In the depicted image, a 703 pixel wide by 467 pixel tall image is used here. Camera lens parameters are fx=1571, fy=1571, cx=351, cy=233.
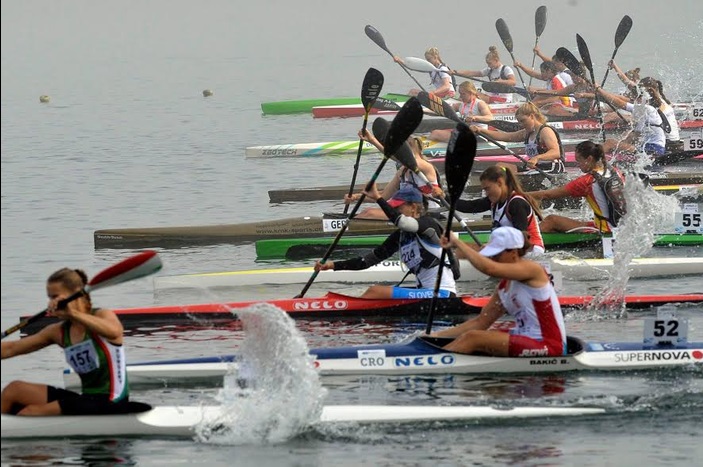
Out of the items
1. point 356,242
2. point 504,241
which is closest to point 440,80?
point 356,242

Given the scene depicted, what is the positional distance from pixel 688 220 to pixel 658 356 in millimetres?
6719

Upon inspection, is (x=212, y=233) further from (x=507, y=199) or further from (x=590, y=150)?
(x=507, y=199)

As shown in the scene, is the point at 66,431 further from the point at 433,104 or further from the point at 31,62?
the point at 31,62

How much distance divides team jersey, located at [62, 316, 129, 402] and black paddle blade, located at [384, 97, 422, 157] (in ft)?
15.8

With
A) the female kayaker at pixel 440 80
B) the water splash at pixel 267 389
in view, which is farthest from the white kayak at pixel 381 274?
the female kayaker at pixel 440 80

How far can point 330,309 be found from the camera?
15.9 m

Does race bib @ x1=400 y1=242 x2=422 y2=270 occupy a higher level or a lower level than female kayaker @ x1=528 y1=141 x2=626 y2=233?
lower

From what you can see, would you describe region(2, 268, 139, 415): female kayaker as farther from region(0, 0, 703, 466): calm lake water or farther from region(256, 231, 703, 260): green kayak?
region(256, 231, 703, 260): green kayak

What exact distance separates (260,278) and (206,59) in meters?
47.6

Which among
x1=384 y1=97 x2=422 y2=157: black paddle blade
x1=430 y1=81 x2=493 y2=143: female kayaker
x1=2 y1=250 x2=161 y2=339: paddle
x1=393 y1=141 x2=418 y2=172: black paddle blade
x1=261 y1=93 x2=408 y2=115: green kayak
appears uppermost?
x1=261 y1=93 x2=408 y2=115: green kayak

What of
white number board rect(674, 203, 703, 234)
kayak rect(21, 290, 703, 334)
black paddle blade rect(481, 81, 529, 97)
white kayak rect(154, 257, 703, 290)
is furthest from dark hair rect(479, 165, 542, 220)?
black paddle blade rect(481, 81, 529, 97)

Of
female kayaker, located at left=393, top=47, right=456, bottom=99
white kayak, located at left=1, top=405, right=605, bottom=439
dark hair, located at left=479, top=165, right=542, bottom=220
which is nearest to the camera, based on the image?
white kayak, located at left=1, top=405, right=605, bottom=439

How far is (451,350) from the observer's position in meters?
13.3

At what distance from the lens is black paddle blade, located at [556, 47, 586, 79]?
90.6ft
